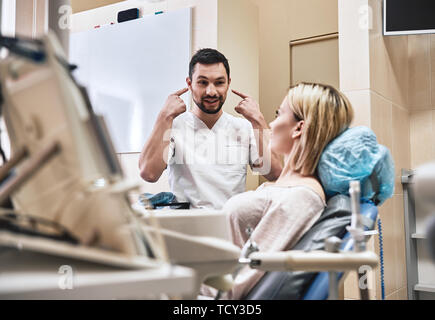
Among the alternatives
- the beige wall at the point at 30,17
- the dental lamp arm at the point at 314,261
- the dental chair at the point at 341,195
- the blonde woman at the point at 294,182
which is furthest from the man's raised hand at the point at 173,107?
the dental lamp arm at the point at 314,261

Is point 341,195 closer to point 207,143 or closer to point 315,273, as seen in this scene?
point 315,273

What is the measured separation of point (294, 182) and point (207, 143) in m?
1.11

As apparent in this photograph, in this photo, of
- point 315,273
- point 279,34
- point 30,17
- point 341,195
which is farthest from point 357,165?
point 279,34

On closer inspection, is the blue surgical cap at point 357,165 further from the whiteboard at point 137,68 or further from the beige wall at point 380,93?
the whiteboard at point 137,68

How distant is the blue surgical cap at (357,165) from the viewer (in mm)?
1224

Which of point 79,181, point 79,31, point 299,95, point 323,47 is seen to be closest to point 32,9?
point 299,95

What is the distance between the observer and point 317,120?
1303 millimetres

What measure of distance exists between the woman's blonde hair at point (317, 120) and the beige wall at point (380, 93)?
2.81ft

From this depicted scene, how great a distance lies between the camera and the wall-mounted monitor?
7.63 ft

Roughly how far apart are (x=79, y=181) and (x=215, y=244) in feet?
1.02

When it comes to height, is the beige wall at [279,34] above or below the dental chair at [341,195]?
above

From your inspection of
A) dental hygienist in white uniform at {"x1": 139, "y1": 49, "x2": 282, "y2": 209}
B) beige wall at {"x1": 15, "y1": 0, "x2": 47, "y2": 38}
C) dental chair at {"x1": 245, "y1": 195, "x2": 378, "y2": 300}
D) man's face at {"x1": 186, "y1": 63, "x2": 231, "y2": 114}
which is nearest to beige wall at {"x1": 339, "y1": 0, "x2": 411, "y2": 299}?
dental hygienist in white uniform at {"x1": 139, "y1": 49, "x2": 282, "y2": 209}

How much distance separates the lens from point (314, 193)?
123 centimetres

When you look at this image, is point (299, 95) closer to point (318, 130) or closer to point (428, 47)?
point (318, 130)
